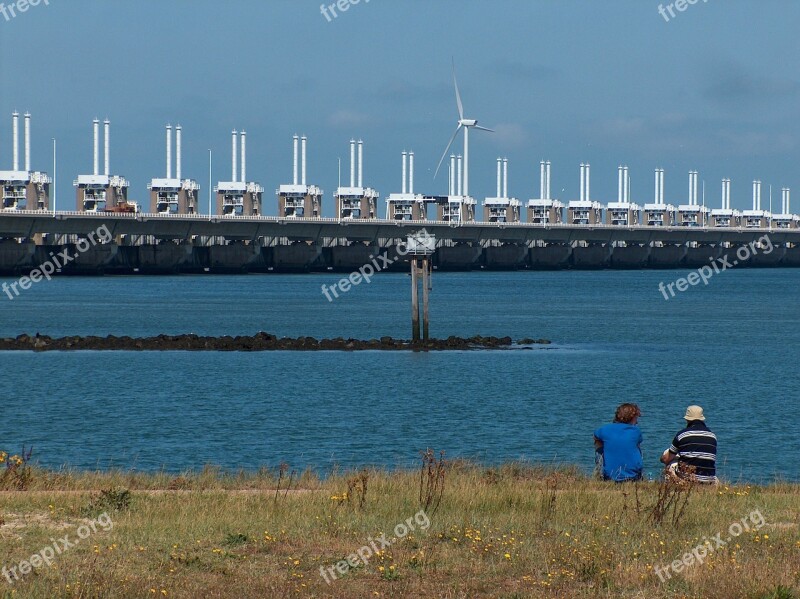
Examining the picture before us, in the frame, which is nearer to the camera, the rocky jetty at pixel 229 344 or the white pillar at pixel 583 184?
the rocky jetty at pixel 229 344

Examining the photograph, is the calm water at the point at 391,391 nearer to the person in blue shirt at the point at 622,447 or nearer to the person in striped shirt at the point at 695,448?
the person in blue shirt at the point at 622,447

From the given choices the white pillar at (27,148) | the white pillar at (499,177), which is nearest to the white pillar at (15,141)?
the white pillar at (27,148)

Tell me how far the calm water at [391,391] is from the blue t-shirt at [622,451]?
649 centimetres

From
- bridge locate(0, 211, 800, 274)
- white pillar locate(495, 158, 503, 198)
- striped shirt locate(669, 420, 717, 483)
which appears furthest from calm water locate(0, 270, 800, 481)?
white pillar locate(495, 158, 503, 198)

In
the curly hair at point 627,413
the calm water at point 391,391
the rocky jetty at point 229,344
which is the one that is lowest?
the calm water at point 391,391

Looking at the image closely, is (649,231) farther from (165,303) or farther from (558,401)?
(558,401)

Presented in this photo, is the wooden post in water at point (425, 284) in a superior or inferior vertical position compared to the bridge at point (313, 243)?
inferior

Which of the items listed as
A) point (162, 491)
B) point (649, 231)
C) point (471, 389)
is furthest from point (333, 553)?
point (649, 231)

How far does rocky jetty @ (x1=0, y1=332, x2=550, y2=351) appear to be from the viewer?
50562mm

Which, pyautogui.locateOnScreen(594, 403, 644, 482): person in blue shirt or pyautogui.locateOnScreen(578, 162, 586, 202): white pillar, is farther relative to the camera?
pyautogui.locateOnScreen(578, 162, 586, 202): white pillar

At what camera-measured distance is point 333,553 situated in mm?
10742

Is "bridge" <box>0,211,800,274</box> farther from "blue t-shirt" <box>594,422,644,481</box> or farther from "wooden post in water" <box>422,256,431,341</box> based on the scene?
"blue t-shirt" <box>594,422,644,481</box>

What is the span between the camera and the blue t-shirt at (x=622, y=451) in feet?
47.2

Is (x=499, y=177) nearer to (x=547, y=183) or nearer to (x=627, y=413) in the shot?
(x=547, y=183)
